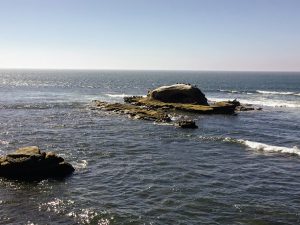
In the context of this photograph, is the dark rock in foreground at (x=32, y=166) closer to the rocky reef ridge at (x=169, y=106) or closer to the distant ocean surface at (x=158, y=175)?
the distant ocean surface at (x=158, y=175)

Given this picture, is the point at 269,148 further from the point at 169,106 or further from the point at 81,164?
the point at 169,106

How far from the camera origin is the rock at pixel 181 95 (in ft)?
264

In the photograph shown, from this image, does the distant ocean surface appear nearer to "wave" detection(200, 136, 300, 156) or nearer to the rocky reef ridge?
"wave" detection(200, 136, 300, 156)

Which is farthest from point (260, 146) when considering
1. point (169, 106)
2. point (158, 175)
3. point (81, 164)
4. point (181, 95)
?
point (181, 95)

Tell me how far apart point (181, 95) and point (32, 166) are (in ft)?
175

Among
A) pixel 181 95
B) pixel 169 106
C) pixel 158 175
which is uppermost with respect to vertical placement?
pixel 181 95

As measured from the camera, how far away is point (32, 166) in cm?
3119

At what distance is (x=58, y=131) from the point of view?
169 feet

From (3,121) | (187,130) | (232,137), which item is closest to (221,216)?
(232,137)

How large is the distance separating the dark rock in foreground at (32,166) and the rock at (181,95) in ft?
166

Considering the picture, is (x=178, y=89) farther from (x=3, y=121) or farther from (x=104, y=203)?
(x=104, y=203)

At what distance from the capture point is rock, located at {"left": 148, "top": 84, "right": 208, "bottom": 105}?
3164 inches

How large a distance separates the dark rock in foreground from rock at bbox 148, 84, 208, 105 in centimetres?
5075

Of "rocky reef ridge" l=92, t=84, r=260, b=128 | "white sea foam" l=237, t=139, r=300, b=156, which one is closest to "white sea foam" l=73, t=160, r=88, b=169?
"white sea foam" l=237, t=139, r=300, b=156
